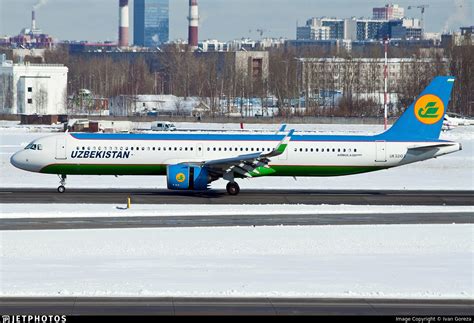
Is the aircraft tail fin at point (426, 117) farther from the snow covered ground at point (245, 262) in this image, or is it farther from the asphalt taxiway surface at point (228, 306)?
the asphalt taxiway surface at point (228, 306)

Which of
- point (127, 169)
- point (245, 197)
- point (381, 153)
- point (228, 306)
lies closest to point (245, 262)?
point (228, 306)

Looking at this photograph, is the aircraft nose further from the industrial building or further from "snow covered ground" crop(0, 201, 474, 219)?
the industrial building

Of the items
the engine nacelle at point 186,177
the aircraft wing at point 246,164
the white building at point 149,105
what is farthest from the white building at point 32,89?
the engine nacelle at point 186,177

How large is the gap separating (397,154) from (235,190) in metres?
8.96

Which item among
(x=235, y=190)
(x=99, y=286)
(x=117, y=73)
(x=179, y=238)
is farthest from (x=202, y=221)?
(x=117, y=73)

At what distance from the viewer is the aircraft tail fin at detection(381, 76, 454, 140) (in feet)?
172

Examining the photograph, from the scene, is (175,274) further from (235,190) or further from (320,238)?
(235,190)

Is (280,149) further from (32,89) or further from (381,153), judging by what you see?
(32,89)

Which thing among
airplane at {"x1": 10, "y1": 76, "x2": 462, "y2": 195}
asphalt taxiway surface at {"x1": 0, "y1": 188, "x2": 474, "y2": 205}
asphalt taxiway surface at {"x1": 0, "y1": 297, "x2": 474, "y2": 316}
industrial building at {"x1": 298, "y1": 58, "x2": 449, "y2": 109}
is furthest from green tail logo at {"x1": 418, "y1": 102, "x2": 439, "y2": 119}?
industrial building at {"x1": 298, "y1": 58, "x2": 449, "y2": 109}

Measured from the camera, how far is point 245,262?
3131cm

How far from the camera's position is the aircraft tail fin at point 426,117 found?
172ft

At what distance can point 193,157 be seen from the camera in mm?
51219

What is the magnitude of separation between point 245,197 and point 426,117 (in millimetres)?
11090

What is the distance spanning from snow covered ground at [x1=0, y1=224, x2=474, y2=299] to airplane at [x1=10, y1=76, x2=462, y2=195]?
11.9 metres
